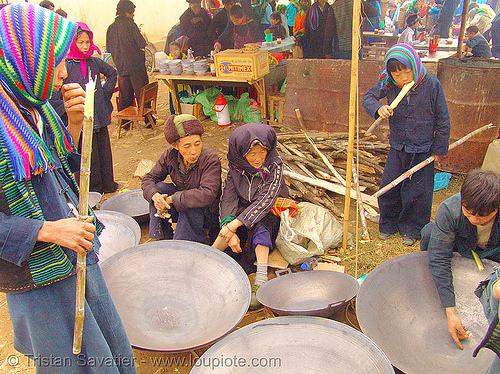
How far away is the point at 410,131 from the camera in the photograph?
122 inches

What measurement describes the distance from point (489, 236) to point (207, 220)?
198cm

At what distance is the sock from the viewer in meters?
2.78

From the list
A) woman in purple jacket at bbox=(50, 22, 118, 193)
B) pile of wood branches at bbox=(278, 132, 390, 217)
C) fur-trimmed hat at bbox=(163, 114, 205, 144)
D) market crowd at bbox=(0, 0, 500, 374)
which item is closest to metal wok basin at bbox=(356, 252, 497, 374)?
market crowd at bbox=(0, 0, 500, 374)

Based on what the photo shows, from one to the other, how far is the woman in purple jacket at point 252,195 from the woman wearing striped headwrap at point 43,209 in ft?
4.26

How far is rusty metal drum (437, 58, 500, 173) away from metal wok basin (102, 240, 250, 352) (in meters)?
3.31

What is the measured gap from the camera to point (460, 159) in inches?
175

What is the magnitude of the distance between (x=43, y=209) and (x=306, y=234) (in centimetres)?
203

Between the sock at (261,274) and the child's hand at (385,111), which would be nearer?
the sock at (261,274)

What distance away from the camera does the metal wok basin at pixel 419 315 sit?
1949mm

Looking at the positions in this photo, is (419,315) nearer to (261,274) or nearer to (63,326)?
(261,274)

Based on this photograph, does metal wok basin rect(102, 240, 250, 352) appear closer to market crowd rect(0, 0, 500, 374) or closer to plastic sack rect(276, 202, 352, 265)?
market crowd rect(0, 0, 500, 374)

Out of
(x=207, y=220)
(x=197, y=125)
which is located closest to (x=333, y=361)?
(x=207, y=220)

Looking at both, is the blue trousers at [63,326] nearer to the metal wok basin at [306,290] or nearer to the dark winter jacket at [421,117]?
the metal wok basin at [306,290]

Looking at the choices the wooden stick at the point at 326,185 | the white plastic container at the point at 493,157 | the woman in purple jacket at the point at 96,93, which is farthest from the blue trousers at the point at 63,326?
the white plastic container at the point at 493,157
